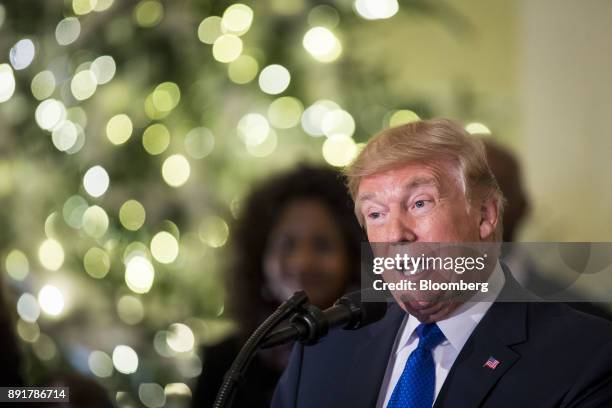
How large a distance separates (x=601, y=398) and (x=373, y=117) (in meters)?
1.41

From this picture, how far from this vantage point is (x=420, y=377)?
55.2 inches

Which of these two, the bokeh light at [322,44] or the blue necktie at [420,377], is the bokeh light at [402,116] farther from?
the blue necktie at [420,377]

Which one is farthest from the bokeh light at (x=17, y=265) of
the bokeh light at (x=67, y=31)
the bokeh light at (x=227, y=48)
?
the bokeh light at (x=227, y=48)

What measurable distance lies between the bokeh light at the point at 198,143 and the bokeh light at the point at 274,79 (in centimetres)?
25

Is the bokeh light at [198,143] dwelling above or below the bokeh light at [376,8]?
below

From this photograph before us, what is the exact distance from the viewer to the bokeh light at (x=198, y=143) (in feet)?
8.80

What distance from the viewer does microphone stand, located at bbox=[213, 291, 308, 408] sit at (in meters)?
1.16

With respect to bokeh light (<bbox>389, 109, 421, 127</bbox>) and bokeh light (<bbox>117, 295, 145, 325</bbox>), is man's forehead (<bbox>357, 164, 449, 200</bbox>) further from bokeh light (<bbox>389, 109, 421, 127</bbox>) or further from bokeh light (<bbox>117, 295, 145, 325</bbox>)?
bokeh light (<bbox>117, 295, 145, 325</bbox>)

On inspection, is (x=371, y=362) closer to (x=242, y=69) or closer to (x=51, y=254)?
(x=242, y=69)

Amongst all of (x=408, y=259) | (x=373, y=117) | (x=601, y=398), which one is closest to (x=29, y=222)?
(x=373, y=117)

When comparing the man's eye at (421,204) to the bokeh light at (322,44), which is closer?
the man's eye at (421,204)

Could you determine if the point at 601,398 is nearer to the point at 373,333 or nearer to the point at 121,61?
the point at 373,333

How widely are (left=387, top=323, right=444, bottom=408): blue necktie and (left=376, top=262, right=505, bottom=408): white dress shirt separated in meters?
0.01

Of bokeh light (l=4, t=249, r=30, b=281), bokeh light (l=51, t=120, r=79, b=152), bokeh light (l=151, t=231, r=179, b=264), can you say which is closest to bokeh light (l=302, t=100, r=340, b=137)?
bokeh light (l=151, t=231, r=179, b=264)
